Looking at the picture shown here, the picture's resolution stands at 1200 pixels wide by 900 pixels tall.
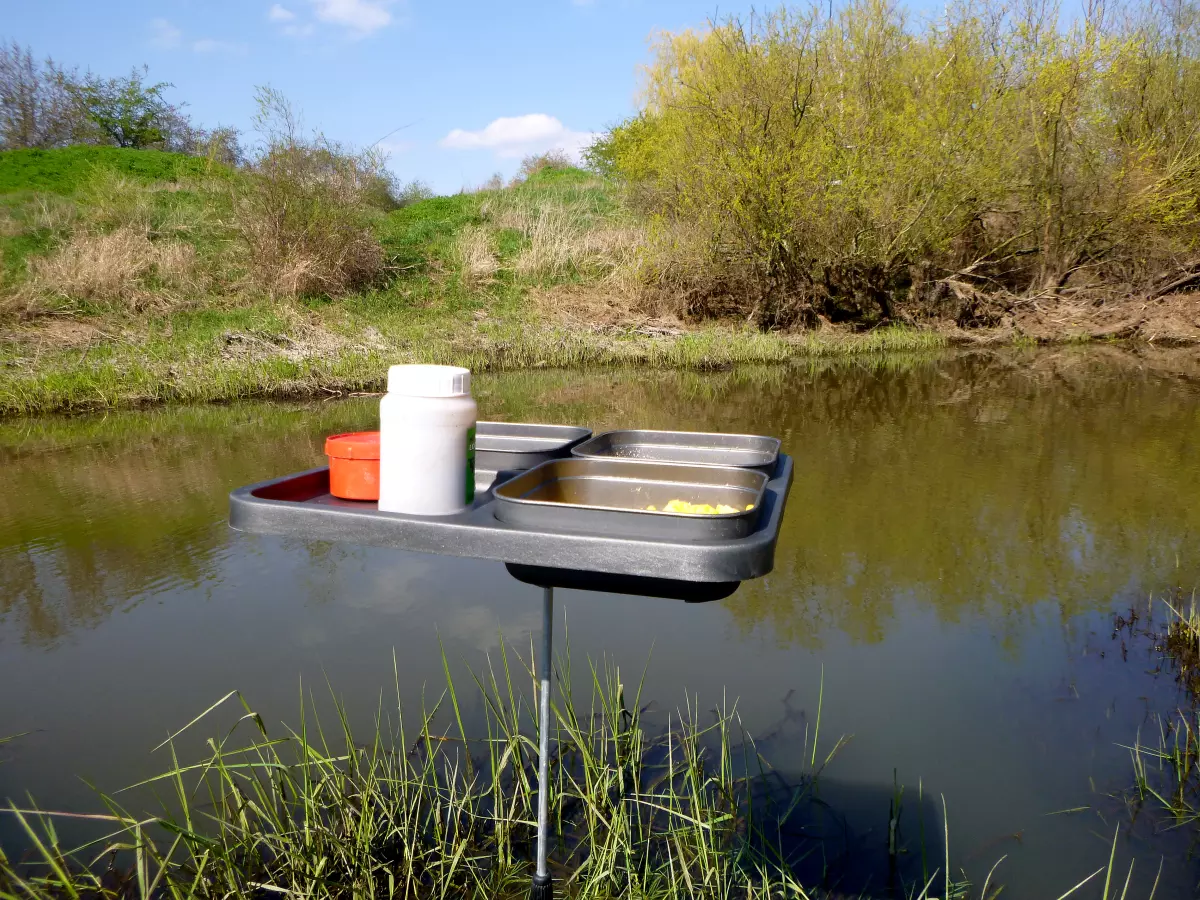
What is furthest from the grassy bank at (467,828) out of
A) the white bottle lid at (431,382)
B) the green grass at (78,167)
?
the green grass at (78,167)

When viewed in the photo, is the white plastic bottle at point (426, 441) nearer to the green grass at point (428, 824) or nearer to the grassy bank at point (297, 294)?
the green grass at point (428, 824)

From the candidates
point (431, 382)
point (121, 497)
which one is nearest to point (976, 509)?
point (431, 382)

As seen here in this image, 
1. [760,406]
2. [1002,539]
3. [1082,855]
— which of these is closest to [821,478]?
[1002,539]

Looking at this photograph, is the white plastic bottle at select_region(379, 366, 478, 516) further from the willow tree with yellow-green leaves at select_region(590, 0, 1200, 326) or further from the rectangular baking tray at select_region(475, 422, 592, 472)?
the willow tree with yellow-green leaves at select_region(590, 0, 1200, 326)

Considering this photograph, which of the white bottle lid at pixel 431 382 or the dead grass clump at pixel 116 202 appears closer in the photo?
the white bottle lid at pixel 431 382

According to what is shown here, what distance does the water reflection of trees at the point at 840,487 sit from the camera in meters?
3.69

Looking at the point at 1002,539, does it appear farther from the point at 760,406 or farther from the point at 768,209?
the point at 768,209

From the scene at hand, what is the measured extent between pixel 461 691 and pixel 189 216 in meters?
17.2

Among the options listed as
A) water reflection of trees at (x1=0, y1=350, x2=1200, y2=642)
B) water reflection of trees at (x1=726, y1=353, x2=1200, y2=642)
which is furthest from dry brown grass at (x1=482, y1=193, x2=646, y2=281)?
water reflection of trees at (x1=726, y1=353, x2=1200, y2=642)

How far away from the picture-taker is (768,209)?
13.6 meters

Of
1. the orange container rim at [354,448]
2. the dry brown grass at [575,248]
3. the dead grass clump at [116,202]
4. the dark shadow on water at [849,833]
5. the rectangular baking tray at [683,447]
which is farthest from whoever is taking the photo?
the dry brown grass at [575,248]

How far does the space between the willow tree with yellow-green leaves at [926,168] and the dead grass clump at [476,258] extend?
3.73m

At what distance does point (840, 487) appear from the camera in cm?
538

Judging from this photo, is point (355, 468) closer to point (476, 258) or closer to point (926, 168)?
point (926, 168)
